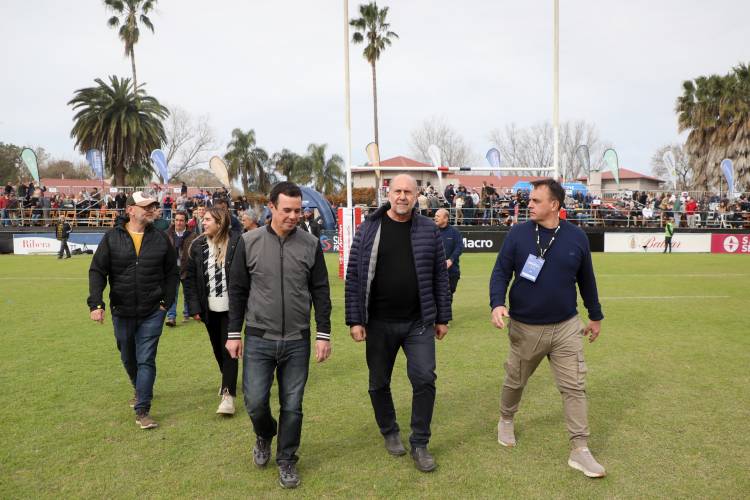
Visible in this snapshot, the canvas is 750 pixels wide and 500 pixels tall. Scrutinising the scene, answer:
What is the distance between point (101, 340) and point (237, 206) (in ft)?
66.7

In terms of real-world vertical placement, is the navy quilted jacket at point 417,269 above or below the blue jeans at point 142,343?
above

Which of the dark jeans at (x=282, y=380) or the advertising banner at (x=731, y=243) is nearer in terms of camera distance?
the dark jeans at (x=282, y=380)

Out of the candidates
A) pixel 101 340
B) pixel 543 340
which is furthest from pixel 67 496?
pixel 101 340

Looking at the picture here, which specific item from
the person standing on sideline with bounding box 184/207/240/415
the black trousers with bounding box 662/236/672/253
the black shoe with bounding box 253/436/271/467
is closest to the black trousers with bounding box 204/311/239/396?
the person standing on sideline with bounding box 184/207/240/415

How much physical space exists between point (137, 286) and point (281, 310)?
171 cm

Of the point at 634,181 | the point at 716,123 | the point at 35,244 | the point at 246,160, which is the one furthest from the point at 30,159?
the point at 634,181

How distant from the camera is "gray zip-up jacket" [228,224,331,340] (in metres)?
3.80

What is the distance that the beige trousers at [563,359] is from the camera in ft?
13.1

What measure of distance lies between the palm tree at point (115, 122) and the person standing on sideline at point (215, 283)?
37948 mm

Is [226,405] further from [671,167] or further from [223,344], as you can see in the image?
[671,167]

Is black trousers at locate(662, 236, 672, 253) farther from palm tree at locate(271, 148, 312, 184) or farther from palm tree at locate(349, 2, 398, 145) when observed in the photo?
palm tree at locate(271, 148, 312, 184)

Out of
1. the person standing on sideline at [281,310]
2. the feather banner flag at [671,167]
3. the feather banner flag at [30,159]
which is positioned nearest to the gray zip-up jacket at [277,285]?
the person standing on sideline at [281,310]

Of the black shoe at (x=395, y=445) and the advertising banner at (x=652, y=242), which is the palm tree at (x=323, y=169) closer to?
the advertising banner at (x=652, y=242)

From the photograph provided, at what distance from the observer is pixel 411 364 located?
4086 mm
